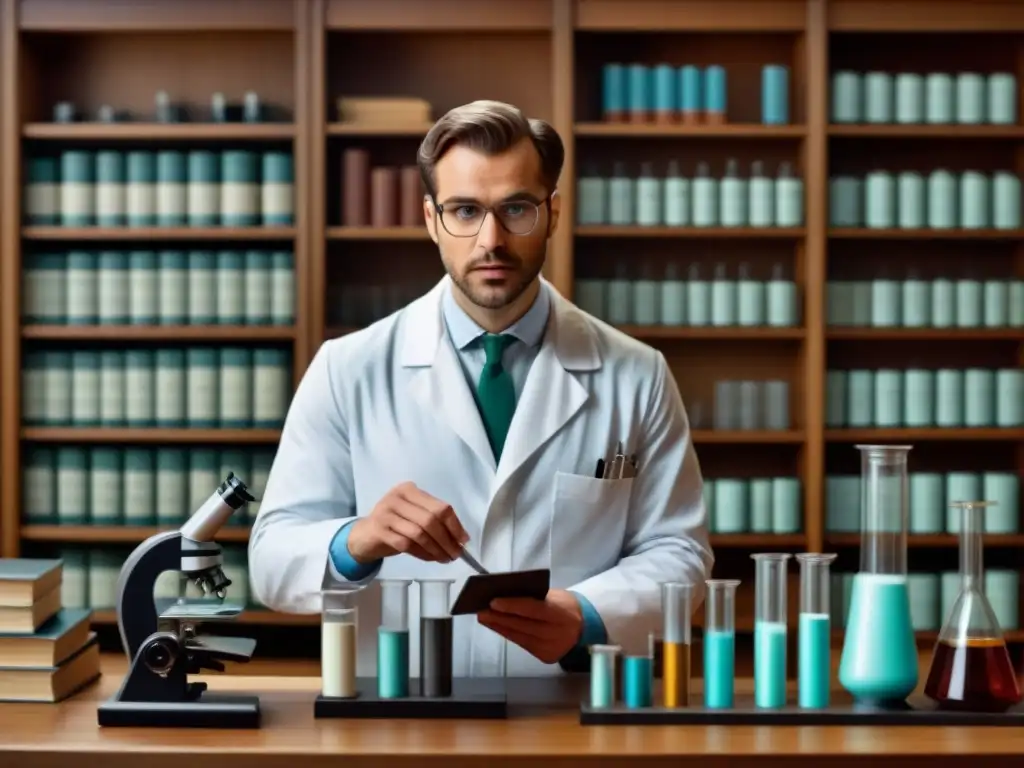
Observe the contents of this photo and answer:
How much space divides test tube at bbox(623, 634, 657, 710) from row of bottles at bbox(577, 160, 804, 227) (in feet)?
8.04

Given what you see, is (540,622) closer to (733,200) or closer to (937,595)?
(733,200)

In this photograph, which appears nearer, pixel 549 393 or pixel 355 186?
pixel 549 393

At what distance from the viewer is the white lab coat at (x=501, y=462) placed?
202 cm

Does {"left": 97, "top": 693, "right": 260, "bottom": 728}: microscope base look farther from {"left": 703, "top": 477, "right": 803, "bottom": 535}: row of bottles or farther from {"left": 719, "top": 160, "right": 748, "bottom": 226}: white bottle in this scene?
{"left": 719, "top": 160, "right": 748, "bottom": 226}: white bottle

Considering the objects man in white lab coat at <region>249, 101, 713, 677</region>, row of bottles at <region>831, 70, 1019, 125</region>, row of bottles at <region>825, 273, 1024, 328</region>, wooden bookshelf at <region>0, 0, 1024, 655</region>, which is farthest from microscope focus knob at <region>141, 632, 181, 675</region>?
row of bottles at <region>831, 70, 1019, 125</region>

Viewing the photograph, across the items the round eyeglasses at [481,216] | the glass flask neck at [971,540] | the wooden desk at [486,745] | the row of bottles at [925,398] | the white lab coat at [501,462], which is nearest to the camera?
the wooden desk at [486,745]

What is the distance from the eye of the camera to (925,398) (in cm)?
395

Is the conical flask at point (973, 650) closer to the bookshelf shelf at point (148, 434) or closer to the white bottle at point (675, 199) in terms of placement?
the white bottle at point (675, 199)

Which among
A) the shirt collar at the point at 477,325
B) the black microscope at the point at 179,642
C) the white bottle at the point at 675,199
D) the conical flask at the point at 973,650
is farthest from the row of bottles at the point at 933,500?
the black microscope at the point at 179,642

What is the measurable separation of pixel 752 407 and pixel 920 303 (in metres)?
0.58

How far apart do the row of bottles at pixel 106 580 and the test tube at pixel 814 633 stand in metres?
2.57

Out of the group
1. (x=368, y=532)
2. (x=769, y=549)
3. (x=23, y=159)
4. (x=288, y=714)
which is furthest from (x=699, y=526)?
(x=23, y=159)

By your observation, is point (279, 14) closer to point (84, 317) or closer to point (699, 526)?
point (84, 317)

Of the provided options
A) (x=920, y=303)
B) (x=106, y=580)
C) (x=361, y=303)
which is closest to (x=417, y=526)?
(x=361, y=303)
